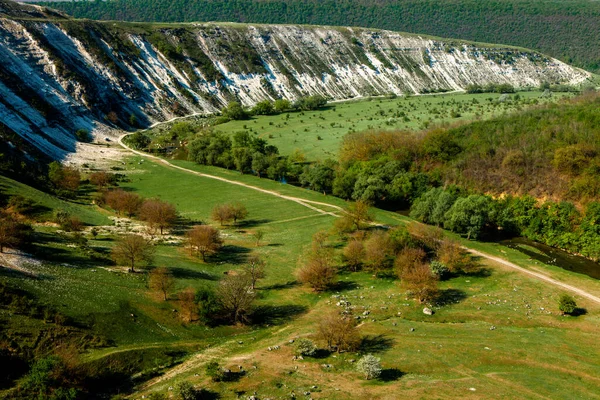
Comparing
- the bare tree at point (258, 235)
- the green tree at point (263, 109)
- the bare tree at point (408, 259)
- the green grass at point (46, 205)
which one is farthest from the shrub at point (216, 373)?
the green tree at point (263, 109)

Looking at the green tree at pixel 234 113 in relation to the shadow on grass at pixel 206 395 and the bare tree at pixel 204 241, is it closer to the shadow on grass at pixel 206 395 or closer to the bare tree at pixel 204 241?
the bare tree at pixel 204 241

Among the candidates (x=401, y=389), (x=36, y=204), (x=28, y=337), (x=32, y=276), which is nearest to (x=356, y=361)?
(x=401, y=389)

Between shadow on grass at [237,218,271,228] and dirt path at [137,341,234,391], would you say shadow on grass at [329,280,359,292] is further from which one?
shadow on grass at [237,218,271,228]

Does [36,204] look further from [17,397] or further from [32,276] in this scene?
[17,397]

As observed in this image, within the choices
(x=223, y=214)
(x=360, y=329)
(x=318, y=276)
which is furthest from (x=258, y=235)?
(x=360, y=329)

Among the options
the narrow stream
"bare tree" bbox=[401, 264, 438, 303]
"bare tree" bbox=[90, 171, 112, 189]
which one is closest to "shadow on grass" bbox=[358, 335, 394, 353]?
"bare tree" bbox=[401, 264, 438, 303]

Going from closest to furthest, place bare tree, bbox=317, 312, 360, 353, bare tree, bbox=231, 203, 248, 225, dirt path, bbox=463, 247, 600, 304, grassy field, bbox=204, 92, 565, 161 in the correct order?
bare tree, bbox=317, 312, 360, 353, dirt path, bbox=463, 247, 600, 304, bare tree, bbox=231, 203, 248, 225, grassy field, bbox=204, 92, 565, 161
